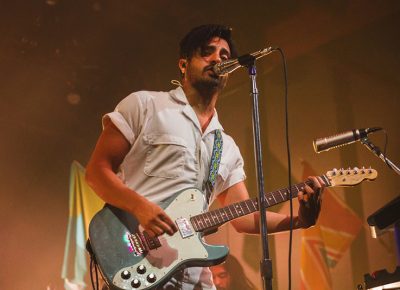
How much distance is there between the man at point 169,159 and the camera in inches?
76.2

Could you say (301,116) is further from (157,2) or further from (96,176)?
(96,176)

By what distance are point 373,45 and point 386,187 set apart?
51.5 inches

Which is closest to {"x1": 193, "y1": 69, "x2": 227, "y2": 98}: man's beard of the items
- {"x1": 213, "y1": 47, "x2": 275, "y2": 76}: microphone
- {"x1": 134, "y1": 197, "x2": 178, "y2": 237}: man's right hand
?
{"x1": 213, "y1": 47, "x2": 275, "y2": 76}: microphone

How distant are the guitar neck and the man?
0.10 metres

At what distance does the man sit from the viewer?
76.2 inches

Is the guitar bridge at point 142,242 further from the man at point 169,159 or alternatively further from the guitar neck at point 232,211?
the guitar neck at point 232,211

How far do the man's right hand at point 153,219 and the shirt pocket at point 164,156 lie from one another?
0.83 ft

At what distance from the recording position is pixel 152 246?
1.92 m

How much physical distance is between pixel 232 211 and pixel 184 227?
0.30m

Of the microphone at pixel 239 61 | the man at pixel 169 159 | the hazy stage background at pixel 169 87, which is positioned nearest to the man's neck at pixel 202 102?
the man at pixel 169 159

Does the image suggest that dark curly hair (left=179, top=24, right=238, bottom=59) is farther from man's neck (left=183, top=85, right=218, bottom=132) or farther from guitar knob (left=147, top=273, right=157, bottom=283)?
guitar knob (left=147, top=273, right=157, bottom=283)

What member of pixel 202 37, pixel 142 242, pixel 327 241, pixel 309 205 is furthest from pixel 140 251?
pixel 327 241

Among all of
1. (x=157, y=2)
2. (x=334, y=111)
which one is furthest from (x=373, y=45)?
(x=157, y=2)

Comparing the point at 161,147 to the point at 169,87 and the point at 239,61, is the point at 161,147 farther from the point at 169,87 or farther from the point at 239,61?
the point at 169,87
